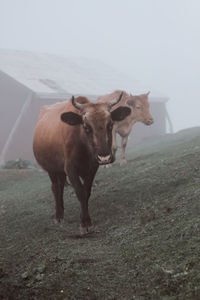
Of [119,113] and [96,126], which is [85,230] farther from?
[119,113]

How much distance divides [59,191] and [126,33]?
162179mm

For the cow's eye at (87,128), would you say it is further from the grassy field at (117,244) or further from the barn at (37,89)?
the barn at (37,89)

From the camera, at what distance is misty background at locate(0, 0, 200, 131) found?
134713 millimetres

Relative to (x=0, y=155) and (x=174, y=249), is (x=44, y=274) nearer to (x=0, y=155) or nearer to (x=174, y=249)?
(x=174, y=249)

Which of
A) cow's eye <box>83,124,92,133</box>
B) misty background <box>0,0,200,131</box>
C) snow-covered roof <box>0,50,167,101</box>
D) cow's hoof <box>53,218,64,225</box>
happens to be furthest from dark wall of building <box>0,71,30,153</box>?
misty background <box>0,0,200,131</box>

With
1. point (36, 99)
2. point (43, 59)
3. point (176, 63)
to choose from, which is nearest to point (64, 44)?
point (176, 63)

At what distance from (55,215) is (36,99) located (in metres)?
18.0

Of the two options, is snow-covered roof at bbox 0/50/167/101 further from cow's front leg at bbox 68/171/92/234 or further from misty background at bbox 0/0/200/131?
misty background at bbox 0/0/200/131

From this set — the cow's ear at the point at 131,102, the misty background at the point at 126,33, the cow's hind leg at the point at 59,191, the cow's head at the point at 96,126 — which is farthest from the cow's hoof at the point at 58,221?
the misty background at the point at 126,33

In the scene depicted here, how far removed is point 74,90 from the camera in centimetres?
2862

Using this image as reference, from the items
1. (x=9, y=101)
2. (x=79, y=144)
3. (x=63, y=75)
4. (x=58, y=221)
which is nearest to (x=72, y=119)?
(x=79, y=144)

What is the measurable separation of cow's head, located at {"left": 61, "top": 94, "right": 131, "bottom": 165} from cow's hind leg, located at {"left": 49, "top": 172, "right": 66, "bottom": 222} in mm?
1729

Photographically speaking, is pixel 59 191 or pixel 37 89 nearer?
pixel 59 191

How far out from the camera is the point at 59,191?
359 inches
